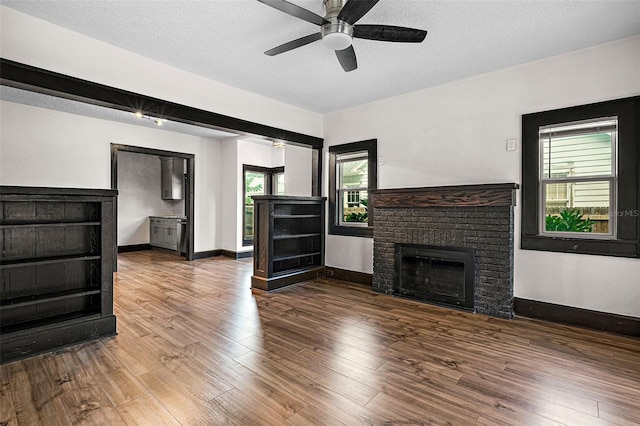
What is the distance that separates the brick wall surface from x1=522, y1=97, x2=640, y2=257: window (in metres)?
0.31

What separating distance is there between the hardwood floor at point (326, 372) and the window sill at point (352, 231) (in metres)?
1.50

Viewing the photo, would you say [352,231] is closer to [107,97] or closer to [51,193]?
[107,97]

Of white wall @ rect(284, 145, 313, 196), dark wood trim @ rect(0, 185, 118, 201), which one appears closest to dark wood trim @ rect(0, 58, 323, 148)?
dark wood trim @ rect(0, 185, 118, 201)

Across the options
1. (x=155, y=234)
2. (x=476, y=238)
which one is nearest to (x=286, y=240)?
(x=476, y=238)

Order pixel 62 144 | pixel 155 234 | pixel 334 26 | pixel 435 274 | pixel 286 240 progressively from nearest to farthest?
pixel 334 26 → pixel 435 274 → pixel 286 240 → pixel 62 144 → pixel 155 234

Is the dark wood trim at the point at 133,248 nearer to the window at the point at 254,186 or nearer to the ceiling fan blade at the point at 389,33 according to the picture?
the window at the point at 254,186

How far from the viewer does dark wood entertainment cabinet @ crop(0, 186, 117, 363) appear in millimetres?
2590

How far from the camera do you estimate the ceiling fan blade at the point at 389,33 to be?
2461mm

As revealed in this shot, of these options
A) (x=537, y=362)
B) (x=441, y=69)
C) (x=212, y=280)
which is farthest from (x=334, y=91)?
(x=537, y=362)

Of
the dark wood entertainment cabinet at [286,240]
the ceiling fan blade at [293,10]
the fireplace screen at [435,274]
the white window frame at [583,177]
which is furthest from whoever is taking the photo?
the dark wood entertainment cabinet at [286,240]

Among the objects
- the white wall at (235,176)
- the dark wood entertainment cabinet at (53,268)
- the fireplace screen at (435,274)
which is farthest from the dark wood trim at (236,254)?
the dark wood entertainment cabinet at (53,268)

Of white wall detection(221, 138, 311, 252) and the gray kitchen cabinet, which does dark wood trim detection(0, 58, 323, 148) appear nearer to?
white wall detection(221, 138, 311, 252)

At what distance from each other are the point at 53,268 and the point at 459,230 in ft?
13.8

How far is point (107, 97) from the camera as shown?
320 cm
